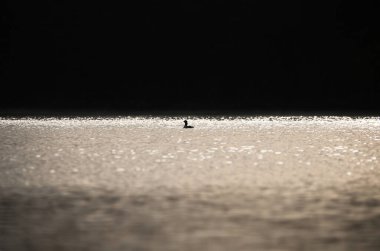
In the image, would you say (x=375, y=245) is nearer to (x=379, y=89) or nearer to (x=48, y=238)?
(x=48, y=238)

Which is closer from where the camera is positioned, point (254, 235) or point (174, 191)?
point (254, 235)

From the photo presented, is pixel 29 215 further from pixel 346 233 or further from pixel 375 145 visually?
pixel 375 145

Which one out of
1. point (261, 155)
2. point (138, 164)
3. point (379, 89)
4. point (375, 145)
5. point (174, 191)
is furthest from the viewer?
point (379, 89)

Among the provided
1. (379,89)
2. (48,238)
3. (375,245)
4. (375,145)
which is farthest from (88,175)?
(379,89)

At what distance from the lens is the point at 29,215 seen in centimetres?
2705

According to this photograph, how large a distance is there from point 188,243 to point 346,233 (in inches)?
173

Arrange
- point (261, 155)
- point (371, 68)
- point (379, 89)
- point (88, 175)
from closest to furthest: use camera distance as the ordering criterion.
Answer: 1. point (88, 175)
2. point (261, 155)
3. point (371, 68)
4. point (379, 89)

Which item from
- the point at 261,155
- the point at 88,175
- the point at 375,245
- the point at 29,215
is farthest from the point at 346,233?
the point at 261,155

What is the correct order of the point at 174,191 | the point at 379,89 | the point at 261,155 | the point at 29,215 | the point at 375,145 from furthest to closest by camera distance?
1. the point at 379,89
2. the point at 375,145
3. the point at 261,155
4. the point at 174,191
5. the point at 29,215

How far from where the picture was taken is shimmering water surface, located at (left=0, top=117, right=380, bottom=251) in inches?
891

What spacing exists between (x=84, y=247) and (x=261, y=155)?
40.3m

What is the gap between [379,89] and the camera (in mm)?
169375

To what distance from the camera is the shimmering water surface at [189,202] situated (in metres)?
22.6

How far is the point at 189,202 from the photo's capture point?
1207 inches
